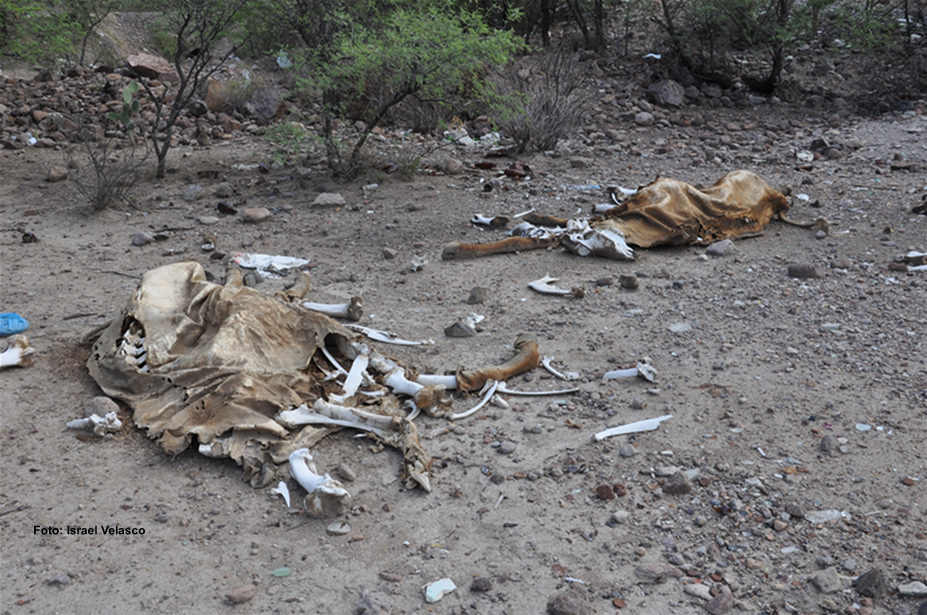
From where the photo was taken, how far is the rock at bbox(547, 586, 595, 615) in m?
2.20

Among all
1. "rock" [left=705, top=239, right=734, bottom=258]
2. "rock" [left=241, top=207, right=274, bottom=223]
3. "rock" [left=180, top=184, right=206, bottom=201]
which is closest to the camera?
"rock" [left=705, top=239, right=734, bottom=258]

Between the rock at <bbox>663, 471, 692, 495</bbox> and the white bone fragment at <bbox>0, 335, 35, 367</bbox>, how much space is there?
2.90 metres

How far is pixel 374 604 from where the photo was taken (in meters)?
2.25

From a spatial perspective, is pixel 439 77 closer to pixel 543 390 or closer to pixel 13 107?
pixel 543 390

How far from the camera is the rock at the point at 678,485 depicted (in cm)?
271

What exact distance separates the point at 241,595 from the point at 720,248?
3.79 metres

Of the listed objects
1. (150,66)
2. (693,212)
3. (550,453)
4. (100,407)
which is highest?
Answer: (150,66)

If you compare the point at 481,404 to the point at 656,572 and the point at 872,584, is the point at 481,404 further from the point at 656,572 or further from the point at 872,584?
the point at 872,584

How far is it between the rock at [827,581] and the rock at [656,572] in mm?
393

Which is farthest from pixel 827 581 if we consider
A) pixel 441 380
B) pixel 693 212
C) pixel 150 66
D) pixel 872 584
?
pixel 150 66

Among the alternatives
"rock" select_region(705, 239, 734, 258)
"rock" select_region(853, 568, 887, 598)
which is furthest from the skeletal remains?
"rock" select_region(705, 239, 734, 258)

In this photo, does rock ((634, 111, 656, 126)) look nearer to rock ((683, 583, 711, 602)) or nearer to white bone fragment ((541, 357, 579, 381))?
white bone fragment ((541, 357, 579, 381))

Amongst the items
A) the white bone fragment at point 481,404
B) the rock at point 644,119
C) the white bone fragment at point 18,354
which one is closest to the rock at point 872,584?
the white bone fragment at point 481,404

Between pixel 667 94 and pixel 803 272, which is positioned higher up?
pixel 667 94
